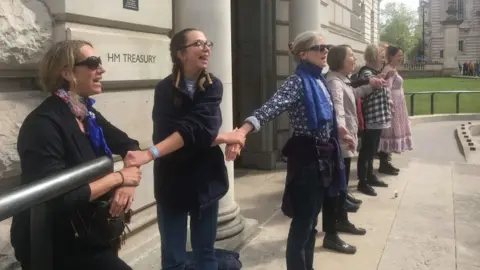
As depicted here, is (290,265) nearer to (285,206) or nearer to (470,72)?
(285,206)

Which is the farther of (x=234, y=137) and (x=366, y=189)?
(x=366, y=189)

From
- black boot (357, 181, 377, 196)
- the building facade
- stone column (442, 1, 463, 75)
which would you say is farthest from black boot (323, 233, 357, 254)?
the building facade

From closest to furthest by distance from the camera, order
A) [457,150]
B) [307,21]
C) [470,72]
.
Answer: [307,21] → [457,150] → [470,72]

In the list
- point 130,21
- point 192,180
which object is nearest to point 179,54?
point 192,180

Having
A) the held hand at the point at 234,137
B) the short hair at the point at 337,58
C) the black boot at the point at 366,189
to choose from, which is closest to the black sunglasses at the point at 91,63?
the held hand at the point at 234,137

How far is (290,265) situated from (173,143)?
1.39m

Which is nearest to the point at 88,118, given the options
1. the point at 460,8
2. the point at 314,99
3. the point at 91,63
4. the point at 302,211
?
the point at 91,63

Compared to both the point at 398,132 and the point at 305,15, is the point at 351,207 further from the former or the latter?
the point at 305,15

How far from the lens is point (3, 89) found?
3.01 meters

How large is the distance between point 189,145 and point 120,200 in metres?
0.77

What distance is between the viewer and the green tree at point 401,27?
89625 mm

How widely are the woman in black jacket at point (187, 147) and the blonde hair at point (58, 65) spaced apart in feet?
2.07

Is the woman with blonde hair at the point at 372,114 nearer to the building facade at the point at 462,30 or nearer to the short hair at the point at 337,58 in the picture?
the short hair at the point at 337,58

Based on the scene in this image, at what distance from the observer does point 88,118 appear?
2279 mm
